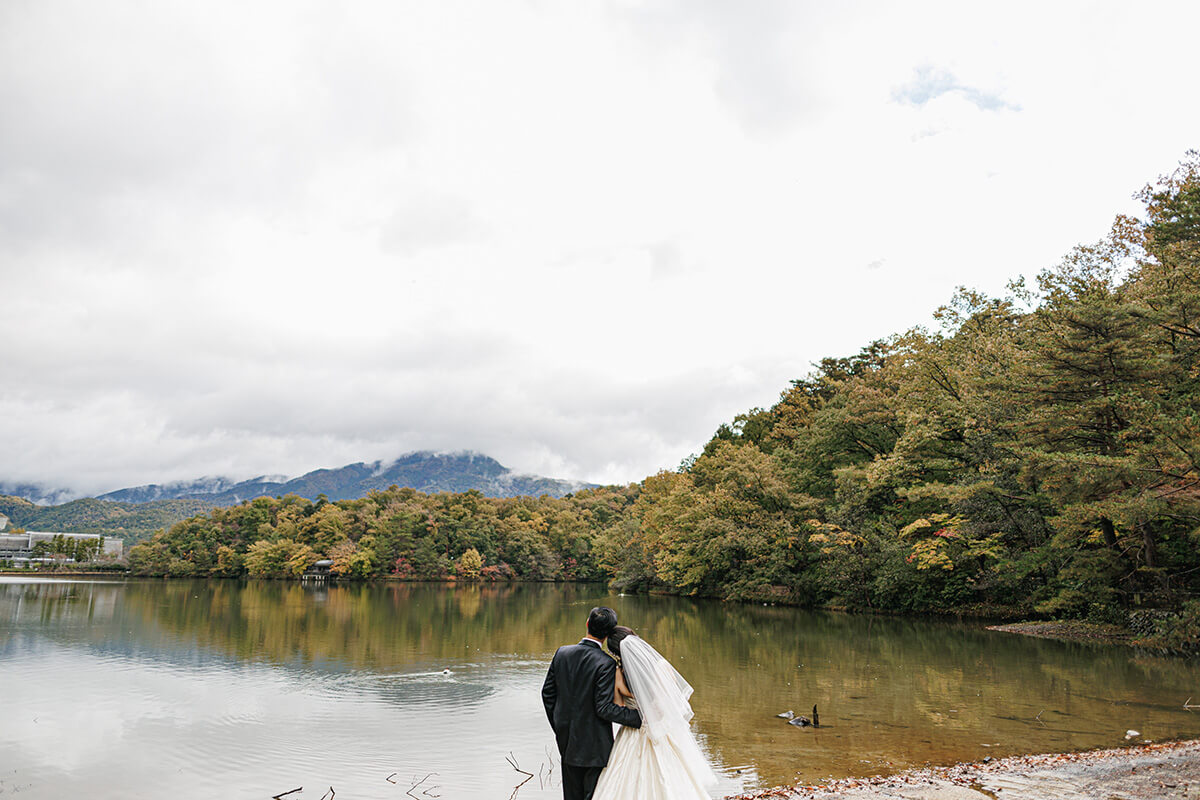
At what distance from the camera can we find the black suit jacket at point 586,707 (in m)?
3.85

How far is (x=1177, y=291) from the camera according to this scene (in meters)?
14.8

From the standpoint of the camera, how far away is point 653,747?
12.5 feet

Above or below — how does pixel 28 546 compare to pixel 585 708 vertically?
below

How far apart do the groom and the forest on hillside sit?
538 inches

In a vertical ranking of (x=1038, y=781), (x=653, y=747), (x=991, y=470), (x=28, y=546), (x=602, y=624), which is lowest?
(x=28, y=546)

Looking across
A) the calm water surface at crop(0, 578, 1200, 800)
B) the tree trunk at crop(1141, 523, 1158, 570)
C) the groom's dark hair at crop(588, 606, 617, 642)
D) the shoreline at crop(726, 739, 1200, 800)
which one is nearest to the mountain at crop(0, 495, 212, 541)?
the calm water surface at crop(0, 578, 1200, 800)

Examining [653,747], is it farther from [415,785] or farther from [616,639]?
[415,785]

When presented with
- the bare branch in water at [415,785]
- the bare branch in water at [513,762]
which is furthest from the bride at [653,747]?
the bare branch in water at [513,762]

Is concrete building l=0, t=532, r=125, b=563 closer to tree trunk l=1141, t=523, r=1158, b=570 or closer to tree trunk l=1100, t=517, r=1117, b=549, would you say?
tree trunk l=1100, t=517, r=1117, b=549

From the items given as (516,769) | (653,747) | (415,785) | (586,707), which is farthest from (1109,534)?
(586,707)

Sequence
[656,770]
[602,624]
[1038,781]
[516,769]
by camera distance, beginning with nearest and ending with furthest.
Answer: [656,770]
[602,624]
[1038,781]
[516,769]

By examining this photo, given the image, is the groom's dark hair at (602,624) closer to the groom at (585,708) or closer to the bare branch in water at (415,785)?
the groom at (585,708)

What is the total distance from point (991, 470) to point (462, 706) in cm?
1808

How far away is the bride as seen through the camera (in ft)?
12.4
